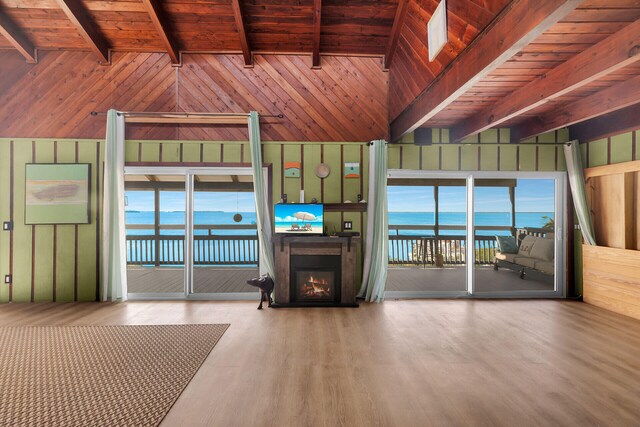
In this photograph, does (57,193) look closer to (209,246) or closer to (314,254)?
(209,246)

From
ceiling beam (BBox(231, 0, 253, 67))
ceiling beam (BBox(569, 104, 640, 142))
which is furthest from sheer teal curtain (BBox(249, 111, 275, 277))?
ceiling beam (BBox(569, 104, 640, 142))

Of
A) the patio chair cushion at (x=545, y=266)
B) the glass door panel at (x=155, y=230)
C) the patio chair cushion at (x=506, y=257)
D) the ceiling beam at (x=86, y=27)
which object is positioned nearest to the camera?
the ceiling beam at (x=86, y=27)

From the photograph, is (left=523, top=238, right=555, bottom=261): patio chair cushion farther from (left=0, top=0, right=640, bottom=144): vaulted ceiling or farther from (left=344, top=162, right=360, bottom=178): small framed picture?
(left=344, top=162, right=360, bottom=178): small framed picture

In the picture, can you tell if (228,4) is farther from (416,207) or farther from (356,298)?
(416,207)

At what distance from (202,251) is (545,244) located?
7097 millimetres

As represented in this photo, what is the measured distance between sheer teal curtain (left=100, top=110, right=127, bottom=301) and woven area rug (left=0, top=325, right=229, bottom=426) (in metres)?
1.04

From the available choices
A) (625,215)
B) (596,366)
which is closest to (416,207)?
(625,215)

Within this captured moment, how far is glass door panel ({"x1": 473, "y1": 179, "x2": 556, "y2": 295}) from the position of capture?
5.67m

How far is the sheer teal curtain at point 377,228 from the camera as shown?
4668 mm

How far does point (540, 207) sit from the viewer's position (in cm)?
598

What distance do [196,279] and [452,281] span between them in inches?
192

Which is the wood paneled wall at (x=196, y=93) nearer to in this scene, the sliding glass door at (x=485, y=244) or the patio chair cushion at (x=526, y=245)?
the sliding glass door at (x=485, y=244)

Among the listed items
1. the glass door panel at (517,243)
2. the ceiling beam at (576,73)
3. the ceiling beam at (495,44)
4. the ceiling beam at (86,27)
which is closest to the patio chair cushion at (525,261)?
the glass door panel at (517,243)

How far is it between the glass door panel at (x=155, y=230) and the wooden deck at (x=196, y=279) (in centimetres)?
2
